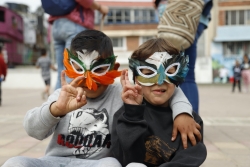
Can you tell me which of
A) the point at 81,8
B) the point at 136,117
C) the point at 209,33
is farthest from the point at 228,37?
the point at 136,117

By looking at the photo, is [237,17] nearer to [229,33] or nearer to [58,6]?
[229,33]

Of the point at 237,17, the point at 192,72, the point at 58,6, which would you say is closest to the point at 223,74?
the point at 237,17

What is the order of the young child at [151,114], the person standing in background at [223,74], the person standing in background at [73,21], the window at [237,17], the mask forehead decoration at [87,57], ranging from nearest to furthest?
the young child at [151,114] → the mask forehead decoration at [87,57] → the person standing in background at [73,21] → the person standing in background at [223,74] → the window at [237,17]

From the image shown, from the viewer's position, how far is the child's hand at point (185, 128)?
1845 millimetres

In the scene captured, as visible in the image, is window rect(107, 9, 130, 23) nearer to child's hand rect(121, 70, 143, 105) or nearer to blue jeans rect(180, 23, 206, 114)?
blue jeans rect(180, 23, 206, 114)

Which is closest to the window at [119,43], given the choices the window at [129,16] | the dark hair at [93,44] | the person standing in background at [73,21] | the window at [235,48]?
the window at [129,16]

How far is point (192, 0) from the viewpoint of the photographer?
296 cm

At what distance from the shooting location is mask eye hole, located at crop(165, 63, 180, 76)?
193 cm

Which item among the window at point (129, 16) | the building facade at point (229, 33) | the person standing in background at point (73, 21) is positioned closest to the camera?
the person standing in background at point (73, 21)

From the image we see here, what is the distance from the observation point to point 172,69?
195cm

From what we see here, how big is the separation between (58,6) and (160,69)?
1.93 metres

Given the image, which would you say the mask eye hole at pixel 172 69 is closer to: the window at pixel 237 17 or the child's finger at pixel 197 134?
the child's finger at pixel 197 134

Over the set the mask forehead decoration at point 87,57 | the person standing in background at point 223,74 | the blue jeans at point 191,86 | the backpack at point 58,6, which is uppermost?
the backpack at point 58,6

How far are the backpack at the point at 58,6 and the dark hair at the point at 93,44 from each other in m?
1.48
